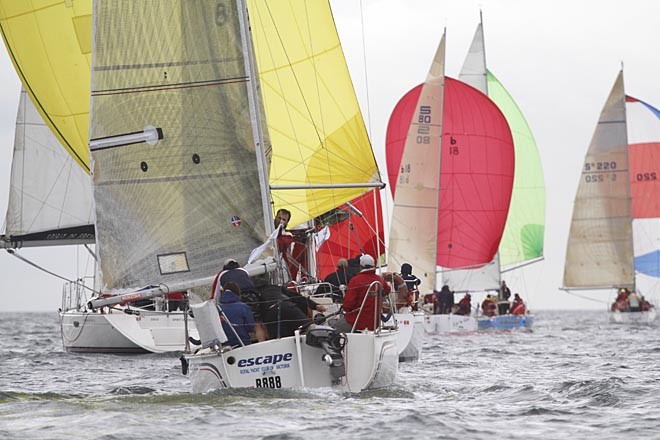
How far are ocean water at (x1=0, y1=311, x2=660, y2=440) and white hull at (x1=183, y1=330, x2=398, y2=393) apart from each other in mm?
110

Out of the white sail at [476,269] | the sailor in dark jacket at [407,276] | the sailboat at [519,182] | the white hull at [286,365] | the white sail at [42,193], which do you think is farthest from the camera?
the sailboat at [519,182]

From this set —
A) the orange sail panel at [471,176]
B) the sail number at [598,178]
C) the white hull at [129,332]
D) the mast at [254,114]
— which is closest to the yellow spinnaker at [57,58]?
the white hull at [129,332]

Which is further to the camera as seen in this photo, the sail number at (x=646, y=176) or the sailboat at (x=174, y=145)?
the sail number at (x=646, y=176)

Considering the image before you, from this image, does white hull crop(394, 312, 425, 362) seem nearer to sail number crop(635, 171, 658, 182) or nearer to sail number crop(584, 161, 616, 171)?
sail number crop(584, 161, 616, 171)

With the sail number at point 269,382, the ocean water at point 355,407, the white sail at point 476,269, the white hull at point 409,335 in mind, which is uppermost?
the white sail at point 476,269

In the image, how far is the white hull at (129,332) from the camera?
23453 millimetres

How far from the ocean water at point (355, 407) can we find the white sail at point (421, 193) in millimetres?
21074

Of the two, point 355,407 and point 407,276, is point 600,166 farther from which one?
point 355,407

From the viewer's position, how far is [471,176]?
41.1 metres

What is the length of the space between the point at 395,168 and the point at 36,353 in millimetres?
18583

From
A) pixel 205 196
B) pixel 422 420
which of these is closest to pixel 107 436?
pixel 422 420

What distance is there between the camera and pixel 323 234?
19719 millimetres

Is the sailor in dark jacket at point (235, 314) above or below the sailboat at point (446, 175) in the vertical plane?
below

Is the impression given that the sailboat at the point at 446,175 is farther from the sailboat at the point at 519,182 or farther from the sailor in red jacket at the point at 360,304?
the sailor in red jacket at the point at 360,304
